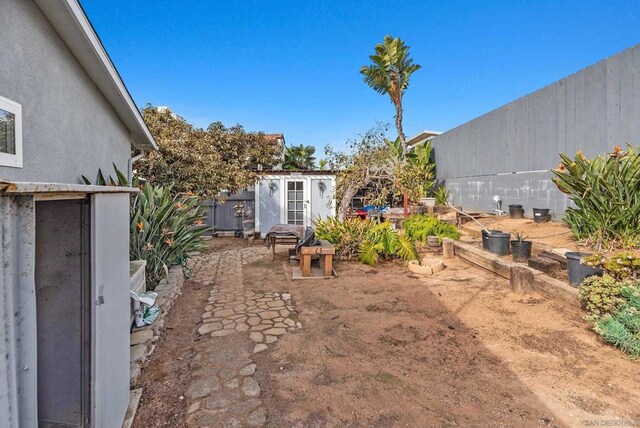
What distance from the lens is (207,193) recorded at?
32.1ft

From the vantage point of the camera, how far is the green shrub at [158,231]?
185 inches

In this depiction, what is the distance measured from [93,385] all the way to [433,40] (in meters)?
14.6

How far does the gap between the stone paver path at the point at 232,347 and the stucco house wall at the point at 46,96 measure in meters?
2.26

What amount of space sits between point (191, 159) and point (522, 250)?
8.55m

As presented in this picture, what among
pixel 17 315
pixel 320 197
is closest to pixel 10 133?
pixel 17 315

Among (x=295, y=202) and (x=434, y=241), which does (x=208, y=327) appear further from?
(x=295, y=202)

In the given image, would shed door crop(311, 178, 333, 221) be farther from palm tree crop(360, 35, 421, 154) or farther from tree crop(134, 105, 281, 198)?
palm tree crop(360, 35, 421, 154)

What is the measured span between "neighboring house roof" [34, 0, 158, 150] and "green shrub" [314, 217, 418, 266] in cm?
471

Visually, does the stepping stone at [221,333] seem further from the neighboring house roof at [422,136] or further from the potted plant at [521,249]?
the neighboring house roof at [422,136]

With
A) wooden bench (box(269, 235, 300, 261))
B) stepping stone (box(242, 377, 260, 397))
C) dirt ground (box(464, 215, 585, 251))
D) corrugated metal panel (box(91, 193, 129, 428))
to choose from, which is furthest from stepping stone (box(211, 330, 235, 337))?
dirt ground (box(464, 215, 585, 251))

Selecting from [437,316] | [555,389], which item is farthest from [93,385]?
[437,316]

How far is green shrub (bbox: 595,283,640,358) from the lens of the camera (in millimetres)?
3057

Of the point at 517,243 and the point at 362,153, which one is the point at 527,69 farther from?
the point at 517,243

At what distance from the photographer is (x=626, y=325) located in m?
3.23
